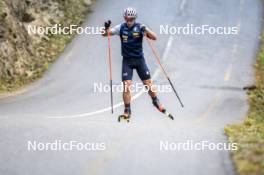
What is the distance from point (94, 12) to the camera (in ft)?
107

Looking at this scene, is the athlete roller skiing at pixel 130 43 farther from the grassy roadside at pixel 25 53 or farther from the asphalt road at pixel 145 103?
the grassy roadside at pixel 25 53

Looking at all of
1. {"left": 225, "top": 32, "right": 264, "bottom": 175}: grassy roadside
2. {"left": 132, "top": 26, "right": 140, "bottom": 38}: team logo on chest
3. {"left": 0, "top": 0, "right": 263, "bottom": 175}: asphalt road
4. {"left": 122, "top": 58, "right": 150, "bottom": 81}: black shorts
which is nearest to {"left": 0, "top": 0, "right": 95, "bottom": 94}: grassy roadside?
{"left": 0, "top": 0, "right": 263, "bottom": 175}: asphalt road

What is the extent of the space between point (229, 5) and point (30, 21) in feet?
49.0

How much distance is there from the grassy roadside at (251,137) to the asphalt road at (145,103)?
35cm

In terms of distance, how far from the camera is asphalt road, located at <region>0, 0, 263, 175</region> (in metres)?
14.3

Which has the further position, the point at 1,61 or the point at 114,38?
the point at 114,38

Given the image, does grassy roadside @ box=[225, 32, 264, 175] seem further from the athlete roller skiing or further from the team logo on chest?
the team logo on chest

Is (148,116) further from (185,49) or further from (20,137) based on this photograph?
(185,49)

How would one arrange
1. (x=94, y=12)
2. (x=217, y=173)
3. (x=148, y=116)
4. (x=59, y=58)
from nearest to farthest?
(x=217, y=173) < (x=148, y=116) < (x=59, y=58) < (x=94, y=12)

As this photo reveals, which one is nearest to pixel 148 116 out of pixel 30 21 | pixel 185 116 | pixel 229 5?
pixel 185 116

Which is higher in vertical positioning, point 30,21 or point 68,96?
point 30,21

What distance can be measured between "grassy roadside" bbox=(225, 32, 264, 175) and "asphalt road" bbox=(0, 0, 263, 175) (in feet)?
1.15

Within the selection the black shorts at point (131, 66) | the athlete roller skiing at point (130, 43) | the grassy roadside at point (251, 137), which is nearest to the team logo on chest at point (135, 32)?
the athlete roller skiing at point (130, 43)

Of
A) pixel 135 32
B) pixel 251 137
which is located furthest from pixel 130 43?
pixel 251 137
